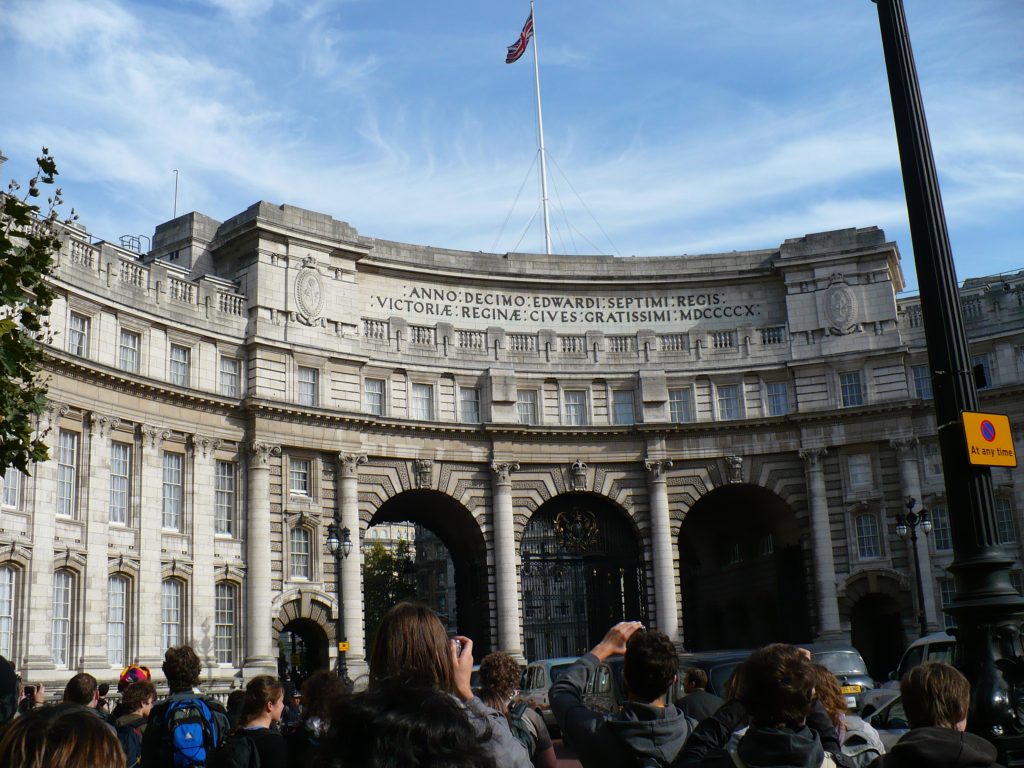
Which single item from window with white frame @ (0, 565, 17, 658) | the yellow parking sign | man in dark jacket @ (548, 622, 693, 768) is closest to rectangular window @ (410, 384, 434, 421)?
window with white frame @ (0, 565, 17, 658)

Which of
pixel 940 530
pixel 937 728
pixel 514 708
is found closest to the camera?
pixel 937 728

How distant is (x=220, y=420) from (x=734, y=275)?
75.3ft

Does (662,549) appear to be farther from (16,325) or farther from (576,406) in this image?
(16,325)

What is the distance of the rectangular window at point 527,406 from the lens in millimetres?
45969

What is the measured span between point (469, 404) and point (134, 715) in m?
35.1

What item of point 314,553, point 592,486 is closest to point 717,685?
point 314,553

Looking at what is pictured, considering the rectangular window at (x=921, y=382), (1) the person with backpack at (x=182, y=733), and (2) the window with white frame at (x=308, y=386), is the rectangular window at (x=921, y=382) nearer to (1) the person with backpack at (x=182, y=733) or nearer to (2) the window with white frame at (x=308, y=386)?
(2) the window with white frame at (x=308, y=386)

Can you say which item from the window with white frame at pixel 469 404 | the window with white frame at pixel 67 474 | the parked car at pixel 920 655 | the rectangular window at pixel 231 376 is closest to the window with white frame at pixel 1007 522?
the window with white frame at pixel 469 404

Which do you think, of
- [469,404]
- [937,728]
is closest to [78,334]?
[469,404]

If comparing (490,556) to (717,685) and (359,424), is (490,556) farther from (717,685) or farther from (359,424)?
(717,685)

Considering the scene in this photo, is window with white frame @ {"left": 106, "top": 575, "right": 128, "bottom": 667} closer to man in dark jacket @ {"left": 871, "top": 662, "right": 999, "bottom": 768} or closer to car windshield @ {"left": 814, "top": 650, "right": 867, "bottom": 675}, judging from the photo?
car windshield @ {"left": 814, "top": 650, "right": 867, "bottom": 675}

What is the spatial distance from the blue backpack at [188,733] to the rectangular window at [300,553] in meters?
31.9

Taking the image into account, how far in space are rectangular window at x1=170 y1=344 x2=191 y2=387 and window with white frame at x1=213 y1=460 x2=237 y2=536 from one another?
10.2 ft

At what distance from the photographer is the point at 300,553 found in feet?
133
